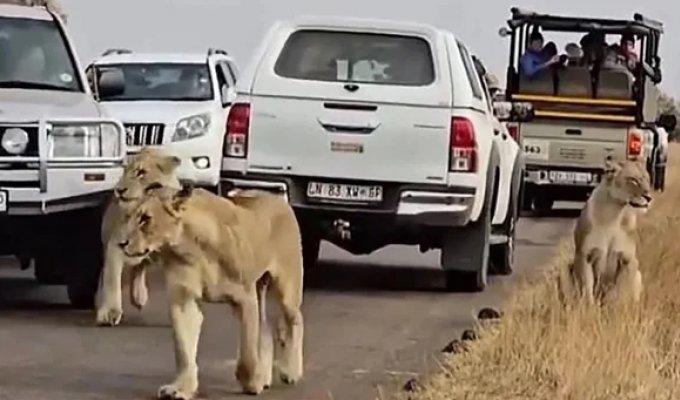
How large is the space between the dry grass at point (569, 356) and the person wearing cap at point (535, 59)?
12.7 meters

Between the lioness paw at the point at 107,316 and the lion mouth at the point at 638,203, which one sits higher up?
the lion mouth at the point at 638,203

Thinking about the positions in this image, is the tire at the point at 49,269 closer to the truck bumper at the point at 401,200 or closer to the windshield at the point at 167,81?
the truck bumper at the point at 401,200

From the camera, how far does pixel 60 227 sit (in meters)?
11.8

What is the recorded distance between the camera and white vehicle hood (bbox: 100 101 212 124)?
18.2 meters

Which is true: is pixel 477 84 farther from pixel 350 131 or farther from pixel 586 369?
pixel 586 369

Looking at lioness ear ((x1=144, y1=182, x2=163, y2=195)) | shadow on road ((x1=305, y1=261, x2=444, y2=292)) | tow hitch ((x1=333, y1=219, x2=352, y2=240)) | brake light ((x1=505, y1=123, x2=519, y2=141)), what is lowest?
shadow on road ((x1=305, y1=261, x2=444, y2=292))

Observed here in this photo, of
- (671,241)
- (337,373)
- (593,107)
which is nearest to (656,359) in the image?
(337,373)

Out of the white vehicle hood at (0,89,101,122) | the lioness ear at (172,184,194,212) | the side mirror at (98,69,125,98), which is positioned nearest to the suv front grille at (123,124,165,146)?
the side mirror at (98,69,125,98)

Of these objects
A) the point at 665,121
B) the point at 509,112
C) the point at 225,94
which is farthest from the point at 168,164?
the point at 665,121

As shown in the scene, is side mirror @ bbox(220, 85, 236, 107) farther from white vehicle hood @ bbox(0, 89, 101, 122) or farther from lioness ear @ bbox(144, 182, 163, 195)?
lioness ear @ bbox(144, 182, 163, 195)

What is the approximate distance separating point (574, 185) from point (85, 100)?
40.7ft

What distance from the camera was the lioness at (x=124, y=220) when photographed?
34.1 feet

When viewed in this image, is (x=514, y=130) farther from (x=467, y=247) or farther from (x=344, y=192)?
(x=344, y=192)

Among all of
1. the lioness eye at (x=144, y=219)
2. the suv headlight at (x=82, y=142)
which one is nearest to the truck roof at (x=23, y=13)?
the suv headlight at (x=82, y=142)
